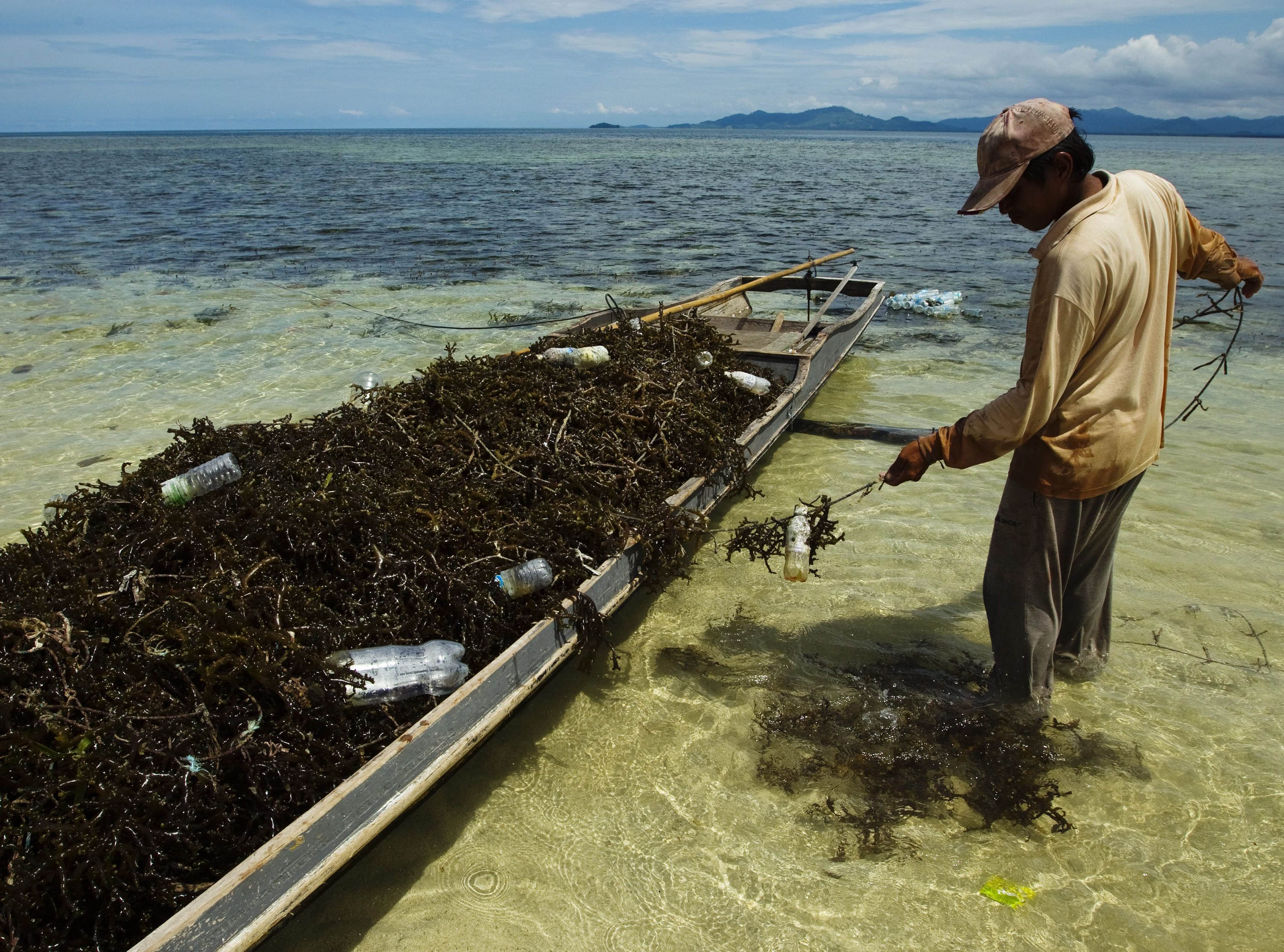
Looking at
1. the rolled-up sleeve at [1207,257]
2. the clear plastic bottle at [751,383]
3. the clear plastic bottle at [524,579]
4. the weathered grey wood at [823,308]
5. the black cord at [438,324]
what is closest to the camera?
the rolled-up sleeve at [1207,257]

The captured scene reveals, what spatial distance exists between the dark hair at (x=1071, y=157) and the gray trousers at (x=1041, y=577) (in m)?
1.20

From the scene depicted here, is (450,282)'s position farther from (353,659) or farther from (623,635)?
(353,659)

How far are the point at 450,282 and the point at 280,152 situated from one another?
76.1 m

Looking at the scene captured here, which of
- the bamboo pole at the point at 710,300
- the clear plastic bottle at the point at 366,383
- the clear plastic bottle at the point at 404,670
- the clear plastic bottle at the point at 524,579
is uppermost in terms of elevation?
the bamboo pole at the point at 710,300

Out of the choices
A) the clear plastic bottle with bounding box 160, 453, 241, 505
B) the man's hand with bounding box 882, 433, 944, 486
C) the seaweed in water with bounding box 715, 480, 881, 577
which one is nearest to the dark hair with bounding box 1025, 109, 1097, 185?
the man's hand with bounding box 882, 433, 944, 486

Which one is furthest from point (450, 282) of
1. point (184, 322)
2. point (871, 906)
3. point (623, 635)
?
point (871, 906)

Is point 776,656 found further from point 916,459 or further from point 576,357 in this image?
point 576,357

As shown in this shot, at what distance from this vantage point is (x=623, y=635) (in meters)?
4.72

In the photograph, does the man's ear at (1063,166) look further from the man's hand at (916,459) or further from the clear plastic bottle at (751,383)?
the clear plastic bottle at (751,383)

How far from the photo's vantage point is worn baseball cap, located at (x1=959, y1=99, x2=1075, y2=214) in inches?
110

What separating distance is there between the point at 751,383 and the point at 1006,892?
430 centimetres

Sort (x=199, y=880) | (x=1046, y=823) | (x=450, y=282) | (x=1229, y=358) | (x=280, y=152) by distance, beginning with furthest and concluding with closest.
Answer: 1. (x=280, y=152)
2. (x=450, y=282)
3. (x=1229, y=358)
4. (x=1046, y=823)
5. (x=199, y=880)

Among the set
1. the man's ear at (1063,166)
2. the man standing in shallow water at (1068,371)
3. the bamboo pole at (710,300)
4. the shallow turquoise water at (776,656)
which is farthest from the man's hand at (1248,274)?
the bamboo pole at (710,300)

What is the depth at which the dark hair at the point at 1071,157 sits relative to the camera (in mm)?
2850
